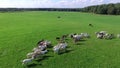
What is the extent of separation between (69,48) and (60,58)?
337 cm

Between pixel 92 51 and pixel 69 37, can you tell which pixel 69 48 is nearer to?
pixel 92 51

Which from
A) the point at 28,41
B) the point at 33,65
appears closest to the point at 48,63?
the point at 33,65

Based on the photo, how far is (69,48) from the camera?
23.9 m

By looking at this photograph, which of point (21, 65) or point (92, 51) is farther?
point (92, 51)

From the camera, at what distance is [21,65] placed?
1938cm

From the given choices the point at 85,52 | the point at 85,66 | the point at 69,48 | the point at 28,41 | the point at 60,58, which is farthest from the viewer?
the point at 28,41

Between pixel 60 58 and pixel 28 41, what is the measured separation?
8.65 m

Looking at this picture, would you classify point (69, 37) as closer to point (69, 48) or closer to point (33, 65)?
point (69, 48)

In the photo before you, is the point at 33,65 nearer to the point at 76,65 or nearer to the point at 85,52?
the point at 76,65

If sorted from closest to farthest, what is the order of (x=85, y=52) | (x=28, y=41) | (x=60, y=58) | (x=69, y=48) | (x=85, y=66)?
(x=85, y=66) → (x=60, y=58) → (x=85, y=52) → (x=69, y=48) → (x=28, y=41)

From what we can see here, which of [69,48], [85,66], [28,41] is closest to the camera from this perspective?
[85,66]

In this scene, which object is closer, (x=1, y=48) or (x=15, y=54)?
(x=15, y=54)

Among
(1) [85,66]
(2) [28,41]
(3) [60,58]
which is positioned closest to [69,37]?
(2) [28,41]

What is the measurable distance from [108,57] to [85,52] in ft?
8.65
